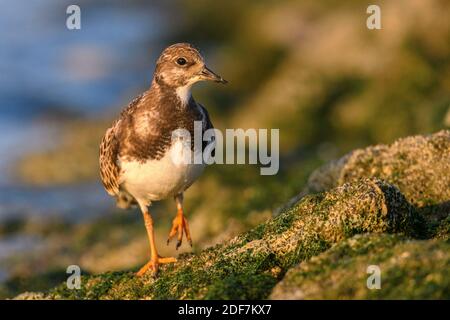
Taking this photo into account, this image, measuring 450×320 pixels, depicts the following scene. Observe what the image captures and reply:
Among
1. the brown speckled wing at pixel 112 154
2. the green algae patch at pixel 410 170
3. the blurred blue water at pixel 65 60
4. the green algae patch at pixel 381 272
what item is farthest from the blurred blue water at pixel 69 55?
the green algae patch at pixel 381 272

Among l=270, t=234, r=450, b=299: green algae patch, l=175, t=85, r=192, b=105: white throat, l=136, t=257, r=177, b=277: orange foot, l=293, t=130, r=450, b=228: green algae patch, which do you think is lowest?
l=136, t=257, r=177, b=277: orange foot

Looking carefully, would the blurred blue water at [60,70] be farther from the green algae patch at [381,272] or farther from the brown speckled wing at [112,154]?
the green algae patch at [381,272]

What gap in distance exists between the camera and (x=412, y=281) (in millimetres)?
5340

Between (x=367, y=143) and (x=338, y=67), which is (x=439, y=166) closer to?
(x=367, y=143)

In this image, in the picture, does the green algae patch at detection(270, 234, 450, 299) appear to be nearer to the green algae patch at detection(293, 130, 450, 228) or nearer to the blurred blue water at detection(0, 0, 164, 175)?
the green algae patch at detection(293, 130, 450, 228)

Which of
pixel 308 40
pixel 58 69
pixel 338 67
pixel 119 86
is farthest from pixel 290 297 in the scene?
pixel 58 69

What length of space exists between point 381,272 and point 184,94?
332 cm

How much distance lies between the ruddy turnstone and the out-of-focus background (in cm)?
181

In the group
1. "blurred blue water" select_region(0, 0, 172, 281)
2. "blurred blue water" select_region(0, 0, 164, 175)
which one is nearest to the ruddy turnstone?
"blurred blue water" select_region(0, 0, 172, 281)

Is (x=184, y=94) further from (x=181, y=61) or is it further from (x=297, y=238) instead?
(x=297, y=238)

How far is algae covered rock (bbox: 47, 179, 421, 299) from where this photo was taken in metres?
6.57

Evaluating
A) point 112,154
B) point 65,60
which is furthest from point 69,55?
point 112,154

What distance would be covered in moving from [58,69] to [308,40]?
952 centimetres

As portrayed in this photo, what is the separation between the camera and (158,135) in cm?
768
